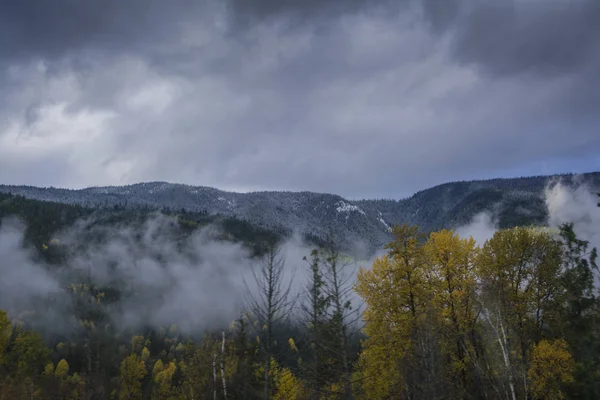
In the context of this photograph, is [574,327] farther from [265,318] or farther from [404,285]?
[265,318]

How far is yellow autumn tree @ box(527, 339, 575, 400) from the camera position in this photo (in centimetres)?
2228

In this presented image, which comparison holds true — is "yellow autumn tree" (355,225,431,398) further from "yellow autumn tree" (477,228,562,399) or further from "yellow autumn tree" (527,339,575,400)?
"yellow autumn tree" (527,339,575,400)

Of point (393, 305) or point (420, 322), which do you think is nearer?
point (420, 322)

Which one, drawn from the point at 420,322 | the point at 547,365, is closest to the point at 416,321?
the point at 420,322

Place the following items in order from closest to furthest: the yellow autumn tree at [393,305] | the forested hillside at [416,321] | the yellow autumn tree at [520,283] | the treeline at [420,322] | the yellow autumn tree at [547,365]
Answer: the forested hillside at [416,321] < the treeline at [420,322] < the yellow autumn tree at [393,305] < the yellow autumn tree at [547,365] < the yellow autumn tree at [520,283]

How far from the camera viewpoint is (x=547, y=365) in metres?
23.2

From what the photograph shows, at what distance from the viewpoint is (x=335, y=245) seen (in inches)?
695

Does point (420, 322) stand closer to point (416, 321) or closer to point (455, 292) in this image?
point (416, 321)

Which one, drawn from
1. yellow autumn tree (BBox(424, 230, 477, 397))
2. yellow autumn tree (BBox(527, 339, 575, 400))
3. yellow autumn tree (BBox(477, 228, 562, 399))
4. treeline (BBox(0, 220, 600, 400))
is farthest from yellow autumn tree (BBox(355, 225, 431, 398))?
yellow autumn tree (BBox(527, 339, 575, 400))

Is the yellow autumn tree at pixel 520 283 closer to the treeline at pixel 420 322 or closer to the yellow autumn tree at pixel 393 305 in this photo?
the treeline at pixel 420 322

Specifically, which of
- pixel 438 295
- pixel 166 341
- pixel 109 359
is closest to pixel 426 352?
pixel 438 295

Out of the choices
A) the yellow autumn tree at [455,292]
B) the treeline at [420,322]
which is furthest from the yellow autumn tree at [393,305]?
the yellow autumn tree at [455,292]

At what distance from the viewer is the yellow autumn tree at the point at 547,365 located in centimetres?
2228

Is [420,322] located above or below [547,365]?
above
